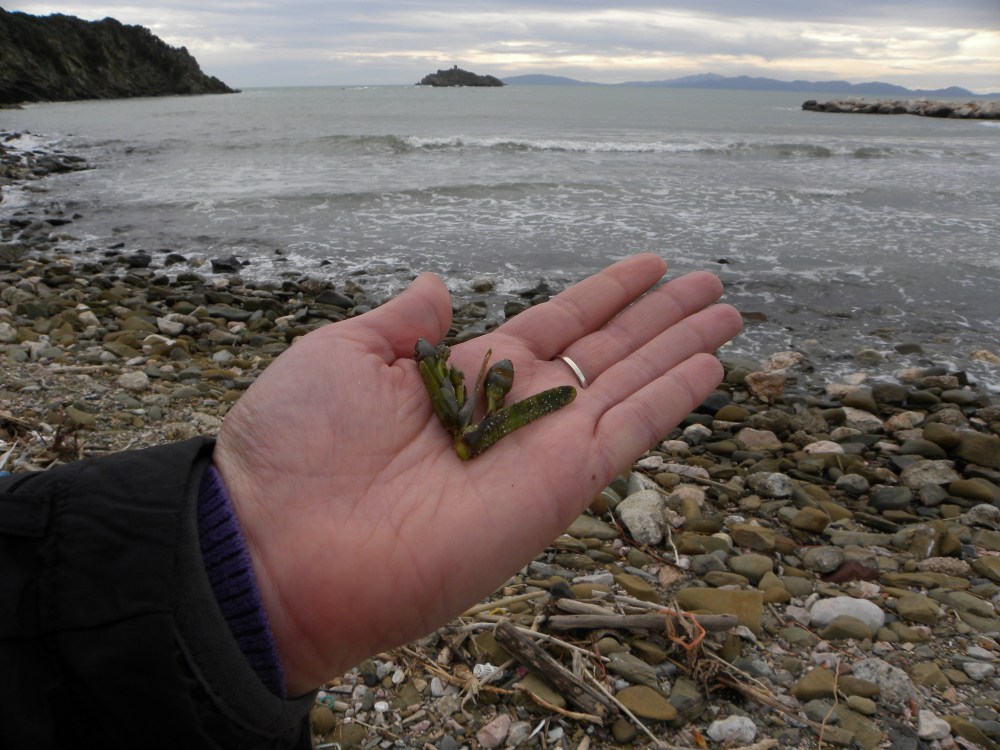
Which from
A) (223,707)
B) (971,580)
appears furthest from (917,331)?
(223,707)

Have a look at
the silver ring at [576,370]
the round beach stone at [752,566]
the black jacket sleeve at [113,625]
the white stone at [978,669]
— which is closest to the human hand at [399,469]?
the silver ring at [576,370]

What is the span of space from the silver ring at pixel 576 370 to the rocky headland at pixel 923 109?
65.5 m

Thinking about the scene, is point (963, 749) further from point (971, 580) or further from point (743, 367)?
point (743, 367)

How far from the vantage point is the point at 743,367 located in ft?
24.0

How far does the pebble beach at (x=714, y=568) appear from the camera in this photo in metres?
2.82

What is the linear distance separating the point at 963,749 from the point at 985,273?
10.0 metres

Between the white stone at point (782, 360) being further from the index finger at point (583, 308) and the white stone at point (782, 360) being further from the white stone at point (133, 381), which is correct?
the white stone at point (133, 381)

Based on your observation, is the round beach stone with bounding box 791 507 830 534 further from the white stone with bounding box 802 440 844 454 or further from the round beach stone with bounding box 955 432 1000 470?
the round beach stone with bounding box 955 432 1000 470

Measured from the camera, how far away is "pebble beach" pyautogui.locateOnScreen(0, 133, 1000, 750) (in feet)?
9.27

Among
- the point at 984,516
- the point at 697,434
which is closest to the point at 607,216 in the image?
the point at 697,434

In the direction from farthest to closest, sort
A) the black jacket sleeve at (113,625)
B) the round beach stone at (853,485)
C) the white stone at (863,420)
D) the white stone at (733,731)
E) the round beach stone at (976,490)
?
1. the white stone at (863,420)
2. the round beach stone at (853,485)
3. the round beach stone at (976,490)
4. the white stone at (733,731)
5. the black jacket sleeve at (113,625)

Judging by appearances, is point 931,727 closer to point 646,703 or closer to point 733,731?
point 733,731

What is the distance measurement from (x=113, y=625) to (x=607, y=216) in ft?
45.4

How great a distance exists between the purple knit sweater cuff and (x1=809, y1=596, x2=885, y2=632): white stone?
109 inches
